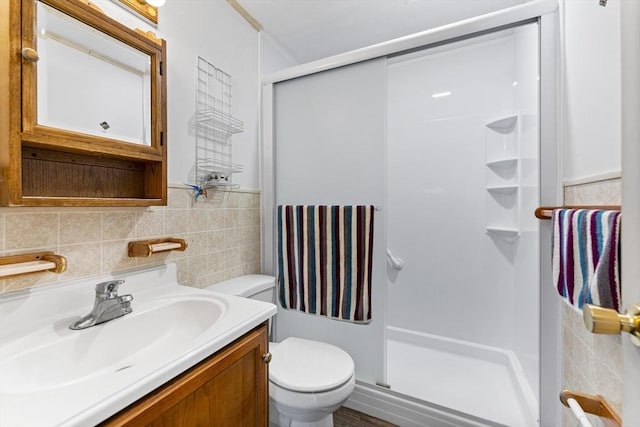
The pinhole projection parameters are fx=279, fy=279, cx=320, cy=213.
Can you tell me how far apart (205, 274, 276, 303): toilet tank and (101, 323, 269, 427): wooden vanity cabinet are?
0.50 m

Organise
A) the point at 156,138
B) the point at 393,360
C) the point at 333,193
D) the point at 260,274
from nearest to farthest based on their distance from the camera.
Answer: the point at 156,138 → the point at 333,193 → the point at 260,274 → the point at 393,360

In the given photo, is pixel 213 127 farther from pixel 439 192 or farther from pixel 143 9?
pixel 439 192

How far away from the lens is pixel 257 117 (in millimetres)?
1817

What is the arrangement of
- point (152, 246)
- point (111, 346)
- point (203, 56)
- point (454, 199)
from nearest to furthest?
point (111, 346) → point (152, 246) → point (203, 56) → point (454, 199)

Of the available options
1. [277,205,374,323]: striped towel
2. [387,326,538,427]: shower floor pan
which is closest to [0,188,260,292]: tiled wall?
[277,205,374,323]: striped towel

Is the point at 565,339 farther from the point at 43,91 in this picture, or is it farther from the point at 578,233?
the point at 43,91

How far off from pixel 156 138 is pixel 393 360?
81.0 inches

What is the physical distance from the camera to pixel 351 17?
5.75 ft

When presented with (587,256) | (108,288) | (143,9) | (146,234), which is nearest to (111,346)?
(108,288)

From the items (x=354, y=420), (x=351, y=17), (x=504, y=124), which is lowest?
(x=354, y=420)

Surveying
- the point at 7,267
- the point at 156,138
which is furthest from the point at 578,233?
the point at 7,267

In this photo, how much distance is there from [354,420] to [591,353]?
1.15 meters

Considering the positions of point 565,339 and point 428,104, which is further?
point 428,104

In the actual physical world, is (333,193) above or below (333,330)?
above
